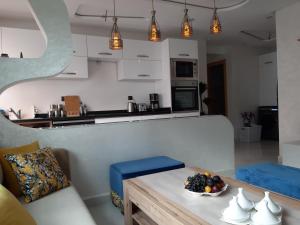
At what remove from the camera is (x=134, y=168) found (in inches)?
95.9

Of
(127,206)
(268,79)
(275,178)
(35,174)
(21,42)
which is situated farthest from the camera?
(268,79)

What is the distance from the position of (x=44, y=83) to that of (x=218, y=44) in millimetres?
4359

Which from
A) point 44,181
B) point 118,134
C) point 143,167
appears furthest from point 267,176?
point 44,181

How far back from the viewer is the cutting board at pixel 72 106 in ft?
14.6

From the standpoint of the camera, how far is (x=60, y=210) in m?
1.64

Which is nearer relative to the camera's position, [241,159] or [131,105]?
[241,159]

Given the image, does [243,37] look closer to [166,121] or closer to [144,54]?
[144,54]

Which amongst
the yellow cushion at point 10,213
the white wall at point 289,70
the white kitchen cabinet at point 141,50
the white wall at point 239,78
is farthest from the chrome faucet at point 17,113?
the white wall at point 239,78

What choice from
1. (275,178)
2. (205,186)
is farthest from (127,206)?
(275,178)

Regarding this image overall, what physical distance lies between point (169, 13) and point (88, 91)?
2.05m

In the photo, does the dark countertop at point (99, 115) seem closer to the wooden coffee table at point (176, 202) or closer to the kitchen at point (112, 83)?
the kitchen at point (112, 83)

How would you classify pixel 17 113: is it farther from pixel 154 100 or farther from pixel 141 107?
pixel 154 100

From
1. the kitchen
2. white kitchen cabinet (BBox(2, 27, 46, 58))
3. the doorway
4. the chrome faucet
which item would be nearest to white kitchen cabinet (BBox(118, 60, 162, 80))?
the kitchen

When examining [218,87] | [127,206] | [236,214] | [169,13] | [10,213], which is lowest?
[127,206]
